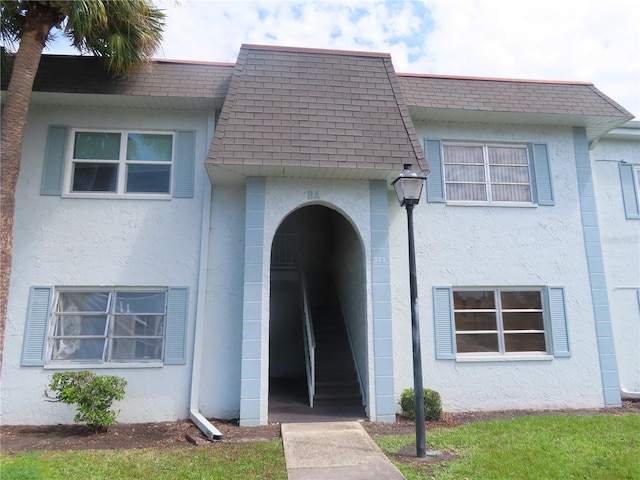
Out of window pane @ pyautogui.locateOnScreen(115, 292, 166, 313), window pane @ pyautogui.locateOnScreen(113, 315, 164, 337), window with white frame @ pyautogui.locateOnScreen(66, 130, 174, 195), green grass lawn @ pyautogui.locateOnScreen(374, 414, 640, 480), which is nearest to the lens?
green grass lawn @ pyautogui.locateOnScreen(374, 414, 640, 480)

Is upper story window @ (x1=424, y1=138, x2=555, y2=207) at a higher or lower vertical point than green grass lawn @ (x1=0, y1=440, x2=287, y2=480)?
higher

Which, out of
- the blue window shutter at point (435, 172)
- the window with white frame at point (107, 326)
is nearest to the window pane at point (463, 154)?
the blue window shutter at point (435, 172)

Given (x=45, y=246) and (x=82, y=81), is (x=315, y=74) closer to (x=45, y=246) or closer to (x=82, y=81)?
(x=82, y=81)

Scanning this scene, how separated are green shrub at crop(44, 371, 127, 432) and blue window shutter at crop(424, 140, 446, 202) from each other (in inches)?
279

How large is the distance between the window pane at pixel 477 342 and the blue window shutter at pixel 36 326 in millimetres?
8047

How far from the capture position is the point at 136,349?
801cm

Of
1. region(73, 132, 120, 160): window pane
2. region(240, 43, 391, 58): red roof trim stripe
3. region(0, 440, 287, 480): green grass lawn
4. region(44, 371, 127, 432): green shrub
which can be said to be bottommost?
region(0, 440, 287, 480): green grass lawn

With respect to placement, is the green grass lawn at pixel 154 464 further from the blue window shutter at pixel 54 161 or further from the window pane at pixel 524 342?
the window pane at pixel 524 342

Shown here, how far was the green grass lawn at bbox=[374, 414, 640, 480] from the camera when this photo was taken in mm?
5191

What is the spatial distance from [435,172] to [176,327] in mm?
6247

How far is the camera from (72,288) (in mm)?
8078

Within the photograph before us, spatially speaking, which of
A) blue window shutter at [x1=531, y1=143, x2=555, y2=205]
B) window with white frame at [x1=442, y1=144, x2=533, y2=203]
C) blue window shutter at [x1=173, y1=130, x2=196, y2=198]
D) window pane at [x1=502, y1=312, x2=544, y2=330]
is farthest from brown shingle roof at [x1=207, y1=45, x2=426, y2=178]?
window pane at [x1=502, y1=312, x2=544, y2=330]

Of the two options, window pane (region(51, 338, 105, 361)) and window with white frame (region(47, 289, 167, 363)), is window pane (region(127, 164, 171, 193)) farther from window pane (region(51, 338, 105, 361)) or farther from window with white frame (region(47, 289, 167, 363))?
window pane (region(51, 338, 105, 361))

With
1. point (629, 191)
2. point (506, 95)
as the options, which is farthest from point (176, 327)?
point (629, 191)
